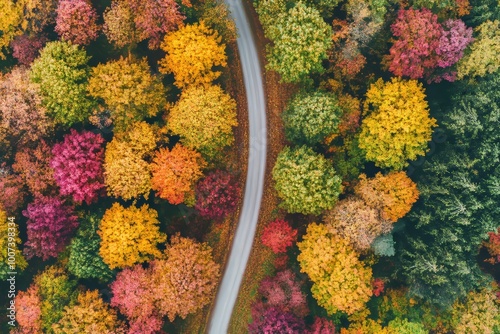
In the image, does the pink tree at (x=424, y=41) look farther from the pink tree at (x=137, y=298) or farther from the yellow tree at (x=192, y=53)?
the pink tree at (x=137, y=298)

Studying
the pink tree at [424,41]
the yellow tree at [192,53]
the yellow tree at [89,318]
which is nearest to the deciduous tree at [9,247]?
the yellow tree at [89,318]

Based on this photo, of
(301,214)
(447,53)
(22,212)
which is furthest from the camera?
(301,214)

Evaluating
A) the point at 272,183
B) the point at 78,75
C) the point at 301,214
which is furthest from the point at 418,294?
the point at 78,75

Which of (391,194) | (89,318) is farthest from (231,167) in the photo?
(89,318)

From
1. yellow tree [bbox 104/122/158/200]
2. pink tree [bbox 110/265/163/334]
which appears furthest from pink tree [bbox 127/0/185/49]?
pink tree [bbox 110/265/163/334]

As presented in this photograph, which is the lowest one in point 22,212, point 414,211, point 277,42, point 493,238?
point 493,238

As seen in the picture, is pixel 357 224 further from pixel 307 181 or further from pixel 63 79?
pixel 63 79

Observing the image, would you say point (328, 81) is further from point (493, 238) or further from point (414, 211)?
point (493, 238)
